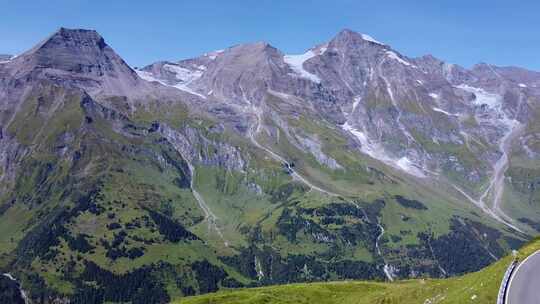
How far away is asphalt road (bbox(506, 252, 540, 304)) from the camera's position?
2518 inches

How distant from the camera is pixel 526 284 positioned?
223ft

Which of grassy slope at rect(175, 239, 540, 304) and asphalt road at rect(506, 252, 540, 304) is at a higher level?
Result: asphalt road at rect(506, 252, 540, 304)

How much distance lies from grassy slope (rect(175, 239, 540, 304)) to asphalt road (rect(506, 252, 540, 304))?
2.10m

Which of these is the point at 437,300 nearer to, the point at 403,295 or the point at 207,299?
the point at 403,295

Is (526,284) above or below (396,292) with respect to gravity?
above

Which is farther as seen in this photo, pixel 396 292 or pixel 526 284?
pixel 396 292

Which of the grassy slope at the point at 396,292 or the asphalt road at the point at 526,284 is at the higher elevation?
the asphalt road at the point at 526,284

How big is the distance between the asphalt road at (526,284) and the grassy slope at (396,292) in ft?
6.90

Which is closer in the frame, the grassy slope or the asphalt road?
the asphalt road

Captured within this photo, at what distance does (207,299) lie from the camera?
500 feet

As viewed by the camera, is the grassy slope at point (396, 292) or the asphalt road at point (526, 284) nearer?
the asphalt road at point (526, 284)

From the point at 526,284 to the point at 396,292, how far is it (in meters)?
40.2

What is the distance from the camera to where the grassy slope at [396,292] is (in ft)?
243

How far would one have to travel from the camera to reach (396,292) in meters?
106
